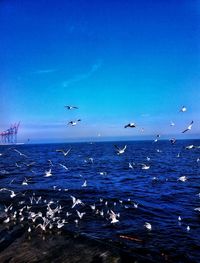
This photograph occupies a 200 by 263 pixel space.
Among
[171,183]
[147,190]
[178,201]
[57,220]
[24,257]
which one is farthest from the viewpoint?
[171,183]

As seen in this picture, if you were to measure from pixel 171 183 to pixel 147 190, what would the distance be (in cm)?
533

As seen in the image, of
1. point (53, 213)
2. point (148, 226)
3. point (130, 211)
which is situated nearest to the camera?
point (148, 226)

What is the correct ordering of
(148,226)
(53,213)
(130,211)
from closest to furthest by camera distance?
(148,226), (53,213), (130,211)

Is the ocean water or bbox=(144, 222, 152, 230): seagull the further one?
bbox=(144, 222, 152, 230): seagull

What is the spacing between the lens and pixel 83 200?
25.3 meters

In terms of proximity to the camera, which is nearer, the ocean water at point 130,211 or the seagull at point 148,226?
the ocean water at point 130,211

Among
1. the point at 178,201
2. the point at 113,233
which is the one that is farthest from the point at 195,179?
the point at 113,233

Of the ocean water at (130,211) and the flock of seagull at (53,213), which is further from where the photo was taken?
the flock of seagull at (53,213)

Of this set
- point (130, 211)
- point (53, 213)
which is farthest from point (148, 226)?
point (53, 213)

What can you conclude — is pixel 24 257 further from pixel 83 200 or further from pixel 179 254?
pixel 83 200

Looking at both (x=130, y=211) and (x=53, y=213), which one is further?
(x=130, y=211)

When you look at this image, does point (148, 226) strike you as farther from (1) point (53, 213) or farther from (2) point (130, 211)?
(1) point (53, 213)

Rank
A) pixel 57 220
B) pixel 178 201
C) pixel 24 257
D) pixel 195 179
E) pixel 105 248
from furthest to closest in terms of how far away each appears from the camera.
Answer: pixel 195 179
pixel 178 201
pixel 57 220
pixel 105 248
pixel 24 257

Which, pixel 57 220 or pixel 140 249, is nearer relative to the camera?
pixel 140 249
